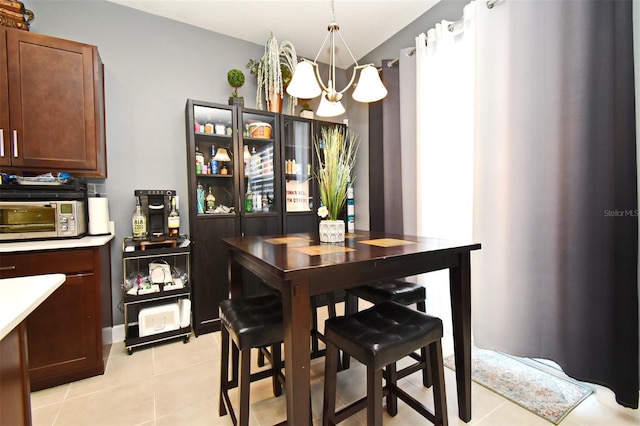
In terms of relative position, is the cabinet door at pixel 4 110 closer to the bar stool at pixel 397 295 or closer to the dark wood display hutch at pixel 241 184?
the dark wood display hutch at pixel 241 184

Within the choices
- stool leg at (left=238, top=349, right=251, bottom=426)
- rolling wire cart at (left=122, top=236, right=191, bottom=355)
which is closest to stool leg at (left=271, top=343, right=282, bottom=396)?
stool leg at (left=238, top=349, right=251, bottom=426)

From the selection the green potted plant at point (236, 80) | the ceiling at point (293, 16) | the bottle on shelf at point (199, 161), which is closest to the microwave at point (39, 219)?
the bottle on shelf at point (199, 161)

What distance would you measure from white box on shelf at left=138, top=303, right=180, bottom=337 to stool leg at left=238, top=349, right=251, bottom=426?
135 centimetres

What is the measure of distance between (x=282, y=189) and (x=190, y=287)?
121 cm

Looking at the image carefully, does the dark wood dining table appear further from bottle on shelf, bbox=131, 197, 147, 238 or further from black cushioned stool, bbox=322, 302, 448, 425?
bottle on shelf, bbox=131, 197, 147, 238

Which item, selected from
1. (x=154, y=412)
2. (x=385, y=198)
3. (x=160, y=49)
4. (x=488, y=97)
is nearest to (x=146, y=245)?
(x=154, y=412)

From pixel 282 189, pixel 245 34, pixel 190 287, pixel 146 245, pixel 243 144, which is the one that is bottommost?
pixel 190 287

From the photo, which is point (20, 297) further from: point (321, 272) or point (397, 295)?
point (397, 295)

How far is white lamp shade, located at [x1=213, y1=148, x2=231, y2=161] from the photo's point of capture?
2688 mm

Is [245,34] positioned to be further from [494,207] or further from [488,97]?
[494,207]

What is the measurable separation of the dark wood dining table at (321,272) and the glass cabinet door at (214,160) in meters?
1.11

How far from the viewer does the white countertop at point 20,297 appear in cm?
67

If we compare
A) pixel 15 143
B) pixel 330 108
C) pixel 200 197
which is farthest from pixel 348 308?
pixel 15 143

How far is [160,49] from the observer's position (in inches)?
102
